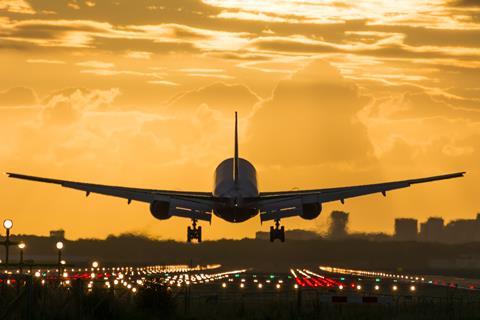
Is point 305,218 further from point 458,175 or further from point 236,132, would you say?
point 236,132

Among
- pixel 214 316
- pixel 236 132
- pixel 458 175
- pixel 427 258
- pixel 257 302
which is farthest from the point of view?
pixel 427 258

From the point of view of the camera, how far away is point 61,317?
2406 inches

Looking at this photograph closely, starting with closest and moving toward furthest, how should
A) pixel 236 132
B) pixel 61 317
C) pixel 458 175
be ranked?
pixel 61 317 → pixel 458 175 → pixel 236 132

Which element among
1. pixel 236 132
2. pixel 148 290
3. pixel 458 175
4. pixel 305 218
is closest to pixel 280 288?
pixel 305 218

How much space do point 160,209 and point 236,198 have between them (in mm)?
6888

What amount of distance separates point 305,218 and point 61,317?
48721 millimetres

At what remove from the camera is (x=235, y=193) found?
104 m

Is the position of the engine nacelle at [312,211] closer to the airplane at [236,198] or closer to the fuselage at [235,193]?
the airplane at [236,198]

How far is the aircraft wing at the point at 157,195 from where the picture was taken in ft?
342

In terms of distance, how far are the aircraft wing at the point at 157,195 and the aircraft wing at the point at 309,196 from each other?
478 centimetres

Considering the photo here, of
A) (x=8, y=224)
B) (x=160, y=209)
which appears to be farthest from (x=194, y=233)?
(x=8, y=224)

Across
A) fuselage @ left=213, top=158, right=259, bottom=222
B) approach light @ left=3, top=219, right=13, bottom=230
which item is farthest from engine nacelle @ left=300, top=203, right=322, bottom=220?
approach light @ left=3, top=219, right=13, bottom=230

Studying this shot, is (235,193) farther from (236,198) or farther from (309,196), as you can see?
(309,196)

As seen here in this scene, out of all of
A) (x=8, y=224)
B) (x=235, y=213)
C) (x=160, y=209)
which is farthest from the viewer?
(x=160, y=209)
